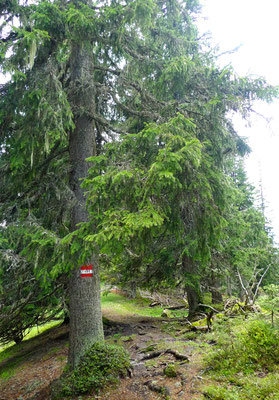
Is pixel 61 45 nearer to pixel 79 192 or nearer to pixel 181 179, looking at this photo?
pixel 79 192

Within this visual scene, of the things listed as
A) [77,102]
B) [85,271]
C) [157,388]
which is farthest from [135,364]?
[77,102]

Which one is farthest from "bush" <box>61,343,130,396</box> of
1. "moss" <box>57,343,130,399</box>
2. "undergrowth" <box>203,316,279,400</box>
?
"undergrowth" <box>203,316,279,400</box>

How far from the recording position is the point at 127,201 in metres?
4.60

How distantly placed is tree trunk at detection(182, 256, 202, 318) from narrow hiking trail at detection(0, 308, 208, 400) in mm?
1207

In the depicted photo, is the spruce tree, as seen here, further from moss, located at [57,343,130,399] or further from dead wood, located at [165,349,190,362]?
dead wood, located at [165,349,190,362]

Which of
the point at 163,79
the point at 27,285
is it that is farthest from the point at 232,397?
the point at 163,79

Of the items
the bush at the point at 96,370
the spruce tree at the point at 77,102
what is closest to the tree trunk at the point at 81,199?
the spruce tree at the point at 77,102

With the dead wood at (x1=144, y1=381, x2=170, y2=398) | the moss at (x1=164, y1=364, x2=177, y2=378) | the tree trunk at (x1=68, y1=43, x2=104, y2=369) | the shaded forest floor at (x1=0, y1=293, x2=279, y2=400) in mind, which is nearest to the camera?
the shaded forest floor at (x1=0, y1=293, x2=279, y2=400)

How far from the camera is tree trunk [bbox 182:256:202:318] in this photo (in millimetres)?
8578

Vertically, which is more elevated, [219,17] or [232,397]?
[219,17]

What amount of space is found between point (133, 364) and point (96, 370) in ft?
3.53

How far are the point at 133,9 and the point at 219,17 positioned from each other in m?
4.69

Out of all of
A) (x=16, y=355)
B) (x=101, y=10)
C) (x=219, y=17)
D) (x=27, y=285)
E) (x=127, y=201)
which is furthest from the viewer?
(x=16, y=355)

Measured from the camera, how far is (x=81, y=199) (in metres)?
6.21
